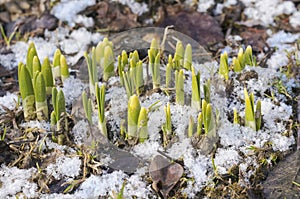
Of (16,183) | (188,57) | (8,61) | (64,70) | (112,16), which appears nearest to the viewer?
(16,183)

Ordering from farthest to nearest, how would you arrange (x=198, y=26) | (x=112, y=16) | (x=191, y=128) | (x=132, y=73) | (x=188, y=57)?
(x=112, y=16) < (x=198, y=26) < (x=188, y=57) < (x=132, y=73) < (x=191, y=128)

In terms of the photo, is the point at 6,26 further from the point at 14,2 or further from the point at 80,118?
the point at 80,118

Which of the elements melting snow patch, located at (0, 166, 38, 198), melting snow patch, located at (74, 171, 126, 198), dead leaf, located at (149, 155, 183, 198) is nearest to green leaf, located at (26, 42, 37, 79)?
melting snow patch, located at (0, 166, 38, 198)

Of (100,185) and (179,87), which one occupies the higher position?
(179,87)

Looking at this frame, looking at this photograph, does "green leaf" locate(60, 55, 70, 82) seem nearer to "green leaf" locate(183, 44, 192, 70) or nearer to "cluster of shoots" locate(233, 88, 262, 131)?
"green leaf" locate(183, 44, 192, 70)

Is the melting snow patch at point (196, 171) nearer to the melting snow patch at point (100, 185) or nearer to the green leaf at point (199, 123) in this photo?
the green leaf at point (199, 123)

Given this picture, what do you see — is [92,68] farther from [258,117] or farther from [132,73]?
[258,117]

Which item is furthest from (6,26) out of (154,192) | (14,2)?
(154,192)

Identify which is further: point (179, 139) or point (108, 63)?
point (108, 63)

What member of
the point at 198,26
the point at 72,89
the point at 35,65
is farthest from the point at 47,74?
the point at 198,26
